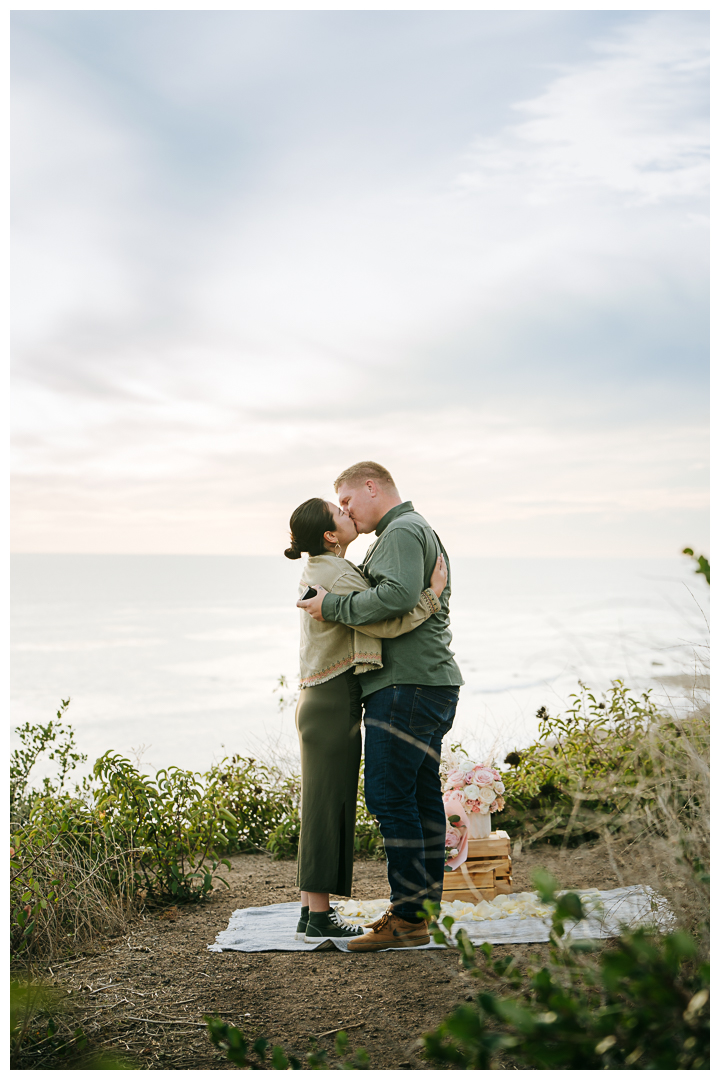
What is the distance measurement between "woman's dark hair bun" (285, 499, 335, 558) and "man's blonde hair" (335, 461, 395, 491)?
198mm

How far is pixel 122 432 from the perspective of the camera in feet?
154

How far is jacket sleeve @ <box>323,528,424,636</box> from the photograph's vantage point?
3.51 meters

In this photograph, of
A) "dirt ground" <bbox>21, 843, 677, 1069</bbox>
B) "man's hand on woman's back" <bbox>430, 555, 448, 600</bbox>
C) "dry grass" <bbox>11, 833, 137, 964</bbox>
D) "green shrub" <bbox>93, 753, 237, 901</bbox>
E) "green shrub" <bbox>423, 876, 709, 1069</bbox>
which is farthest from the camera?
"green shrub" <bbox>93, 753, 237, 901</bbox>

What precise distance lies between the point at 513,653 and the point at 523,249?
18343 mm

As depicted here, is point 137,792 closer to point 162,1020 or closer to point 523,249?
point 162,1020

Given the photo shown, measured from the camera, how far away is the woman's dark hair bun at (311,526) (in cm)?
381

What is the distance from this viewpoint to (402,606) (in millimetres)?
3525

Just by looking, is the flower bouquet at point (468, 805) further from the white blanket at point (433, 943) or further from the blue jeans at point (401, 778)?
the blue jeans at point (401, 778)

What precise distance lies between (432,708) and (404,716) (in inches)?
6.5

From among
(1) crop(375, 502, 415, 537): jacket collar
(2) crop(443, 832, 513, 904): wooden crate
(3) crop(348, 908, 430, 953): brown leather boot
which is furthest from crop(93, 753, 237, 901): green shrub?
(1) crop(375, 502, 415, 537): jacket collar

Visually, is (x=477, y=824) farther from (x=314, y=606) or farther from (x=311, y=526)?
(x=311, y=526)

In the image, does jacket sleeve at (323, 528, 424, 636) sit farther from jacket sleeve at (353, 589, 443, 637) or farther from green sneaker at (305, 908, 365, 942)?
green sneaker at (305, 908, 365, 942)

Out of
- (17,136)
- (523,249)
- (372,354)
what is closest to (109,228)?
(17,136)

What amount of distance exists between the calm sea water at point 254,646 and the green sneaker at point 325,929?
1.36 meters
